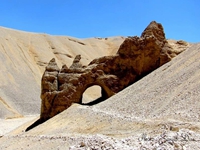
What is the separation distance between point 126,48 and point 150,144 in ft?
47.7

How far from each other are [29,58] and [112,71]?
39.9 m

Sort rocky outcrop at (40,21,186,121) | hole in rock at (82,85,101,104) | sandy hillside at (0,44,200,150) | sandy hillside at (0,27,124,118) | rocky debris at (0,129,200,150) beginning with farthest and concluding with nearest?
hole in rock at (82,85,101,104) → sandy hillside at (0,27,124,118) → rocky outcrop at (40,21,186,121) → sandy hillside at (0,44,200,150) → rocky debris at (0,129,200,150)

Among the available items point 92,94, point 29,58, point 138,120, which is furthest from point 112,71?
point 29,58

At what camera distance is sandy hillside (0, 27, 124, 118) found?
4142 centimetres

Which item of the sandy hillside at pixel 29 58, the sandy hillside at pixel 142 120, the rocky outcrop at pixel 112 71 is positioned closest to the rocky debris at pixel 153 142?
the sandy hillside at pixel 142 120

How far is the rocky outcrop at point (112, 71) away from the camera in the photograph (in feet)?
79.2

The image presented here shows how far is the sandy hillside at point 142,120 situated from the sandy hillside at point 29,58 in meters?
19.5

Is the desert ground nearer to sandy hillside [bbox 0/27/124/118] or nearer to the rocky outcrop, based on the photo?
the rocky outcrop

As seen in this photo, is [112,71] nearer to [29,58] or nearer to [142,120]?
[142,120]

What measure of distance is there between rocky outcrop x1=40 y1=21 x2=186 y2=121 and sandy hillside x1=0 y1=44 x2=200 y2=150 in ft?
7.25

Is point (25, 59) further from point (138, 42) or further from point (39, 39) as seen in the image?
point (138, 42)

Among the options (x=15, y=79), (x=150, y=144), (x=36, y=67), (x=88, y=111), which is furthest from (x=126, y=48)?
(x=36, y=67)

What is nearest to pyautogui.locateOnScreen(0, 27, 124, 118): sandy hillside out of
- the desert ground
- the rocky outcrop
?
the desert ground

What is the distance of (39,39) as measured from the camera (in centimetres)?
7425
